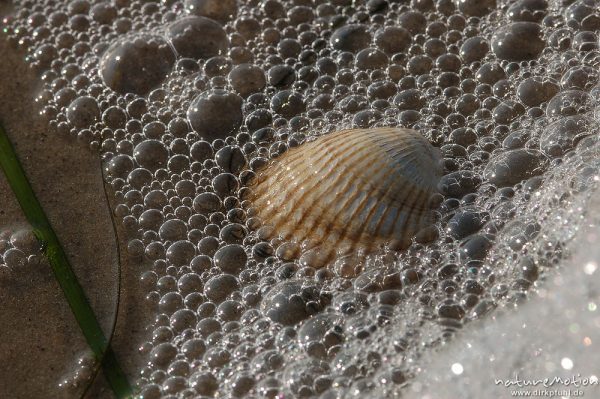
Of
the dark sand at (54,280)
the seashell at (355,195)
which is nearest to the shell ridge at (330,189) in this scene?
the seashell at (355,195)

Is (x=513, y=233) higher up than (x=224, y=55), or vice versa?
(x=224, y=55)

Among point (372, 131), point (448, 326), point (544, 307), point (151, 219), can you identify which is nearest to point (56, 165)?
point (151, 219)

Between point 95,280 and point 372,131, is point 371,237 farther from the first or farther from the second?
point 95,280

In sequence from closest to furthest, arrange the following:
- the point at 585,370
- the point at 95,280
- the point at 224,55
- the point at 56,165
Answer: the point at 585,370 → the point at 95,280 → the point at 56,165 → the point at 224,55

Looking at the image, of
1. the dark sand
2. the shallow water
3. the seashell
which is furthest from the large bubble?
the seashell

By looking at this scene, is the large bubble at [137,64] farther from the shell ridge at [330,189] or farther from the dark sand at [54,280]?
the shell ridge at [330,189]

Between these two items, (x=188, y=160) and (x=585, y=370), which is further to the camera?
(x=188, y=160)

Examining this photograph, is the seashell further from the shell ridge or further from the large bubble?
the large bubble
